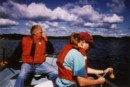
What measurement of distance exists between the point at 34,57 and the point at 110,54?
804mm

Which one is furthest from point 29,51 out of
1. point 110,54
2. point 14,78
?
point 110,54

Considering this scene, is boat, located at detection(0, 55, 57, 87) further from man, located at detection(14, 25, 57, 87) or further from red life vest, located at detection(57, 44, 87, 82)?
red life vest, located at detection(57, 44, 87, 82)

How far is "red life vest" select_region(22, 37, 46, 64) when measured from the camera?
3.13 metres

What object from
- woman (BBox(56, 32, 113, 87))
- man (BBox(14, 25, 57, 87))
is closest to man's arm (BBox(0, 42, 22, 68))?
man (BBox(14, 25, 57, 87))

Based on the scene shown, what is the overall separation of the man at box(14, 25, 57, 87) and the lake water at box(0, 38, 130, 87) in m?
0.12

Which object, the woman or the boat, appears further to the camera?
the boat

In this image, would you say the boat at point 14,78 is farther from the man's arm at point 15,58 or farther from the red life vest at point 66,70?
the red life vest at point 66,70

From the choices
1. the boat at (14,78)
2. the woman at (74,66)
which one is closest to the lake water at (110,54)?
the boat at (14,78)

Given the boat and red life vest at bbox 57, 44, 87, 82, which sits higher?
red life vest at bbox 57, 44, 87, 82

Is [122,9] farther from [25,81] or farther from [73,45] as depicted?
[25,81]

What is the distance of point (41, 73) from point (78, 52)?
0.96 metres

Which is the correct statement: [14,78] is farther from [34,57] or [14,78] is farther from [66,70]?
[66,70]

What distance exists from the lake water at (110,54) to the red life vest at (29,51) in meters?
0.11

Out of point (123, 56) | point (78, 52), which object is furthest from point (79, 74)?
point (123, 56)
